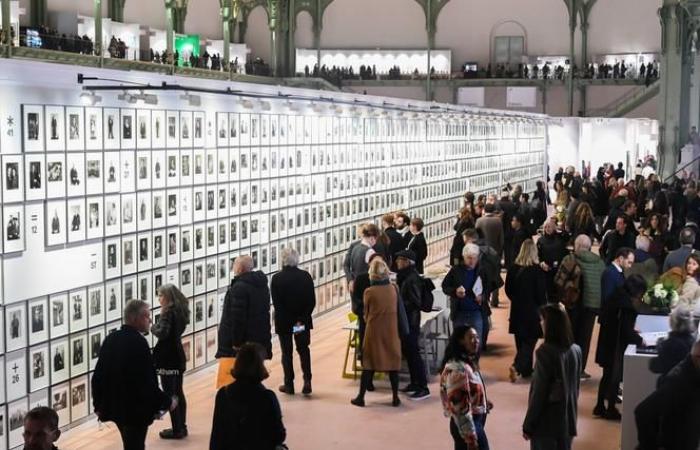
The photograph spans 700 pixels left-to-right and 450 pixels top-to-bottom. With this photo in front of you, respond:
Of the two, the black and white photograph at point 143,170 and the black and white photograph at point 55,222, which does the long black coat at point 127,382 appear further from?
the black and white photograph at point 143,170

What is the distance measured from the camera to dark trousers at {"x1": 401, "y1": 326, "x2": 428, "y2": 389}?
1125 cm

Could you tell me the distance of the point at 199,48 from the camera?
48031 millimetres

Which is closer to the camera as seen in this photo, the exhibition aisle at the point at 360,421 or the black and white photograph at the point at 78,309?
the black and white photograph at the point at 78,309

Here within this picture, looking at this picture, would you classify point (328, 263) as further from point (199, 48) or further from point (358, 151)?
point (199, 48)

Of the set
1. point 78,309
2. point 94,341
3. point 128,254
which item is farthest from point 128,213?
point 94,341

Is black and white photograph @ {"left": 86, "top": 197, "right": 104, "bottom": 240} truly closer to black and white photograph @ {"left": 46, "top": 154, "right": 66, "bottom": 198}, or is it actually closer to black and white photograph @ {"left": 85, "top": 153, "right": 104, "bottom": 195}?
black and white photograph @ {"left": 85, "top": 153, "right": 104, "bottom": 195}

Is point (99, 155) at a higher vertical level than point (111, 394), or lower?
A: higher

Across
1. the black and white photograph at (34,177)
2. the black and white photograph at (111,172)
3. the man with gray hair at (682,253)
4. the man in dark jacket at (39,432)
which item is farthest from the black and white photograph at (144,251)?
the man with gray hair at (682,253)

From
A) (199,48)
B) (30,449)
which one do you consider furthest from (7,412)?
(199,48)

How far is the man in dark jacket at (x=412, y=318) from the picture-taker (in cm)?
1121

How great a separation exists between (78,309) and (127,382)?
260 centimetres

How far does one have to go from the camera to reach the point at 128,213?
10.7 metres

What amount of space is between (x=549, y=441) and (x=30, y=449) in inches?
149

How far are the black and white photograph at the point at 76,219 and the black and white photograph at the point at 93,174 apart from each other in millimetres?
176
